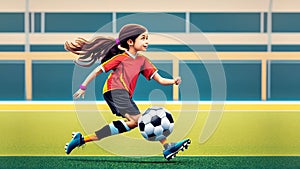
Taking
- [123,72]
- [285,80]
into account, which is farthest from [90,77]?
[285,80]

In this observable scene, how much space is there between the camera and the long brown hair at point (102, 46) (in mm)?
3260

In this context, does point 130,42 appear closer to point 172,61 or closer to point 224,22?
point 172,61

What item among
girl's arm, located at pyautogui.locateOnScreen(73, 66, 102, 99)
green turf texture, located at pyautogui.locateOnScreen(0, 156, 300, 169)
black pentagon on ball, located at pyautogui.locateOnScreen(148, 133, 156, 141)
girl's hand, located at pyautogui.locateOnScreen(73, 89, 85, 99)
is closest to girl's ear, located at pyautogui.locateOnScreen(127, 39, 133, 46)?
girl's arm, located at pyautogui.locateOnScreen(73, 66, 102, 99)

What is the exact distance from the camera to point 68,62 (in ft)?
11.9

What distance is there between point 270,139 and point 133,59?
83 cm

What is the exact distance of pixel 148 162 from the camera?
3.26 meters

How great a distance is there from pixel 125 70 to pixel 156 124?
0.86 ft

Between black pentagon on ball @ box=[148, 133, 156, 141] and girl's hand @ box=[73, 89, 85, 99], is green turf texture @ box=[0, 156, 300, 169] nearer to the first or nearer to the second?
black pentagon on ball @ box=[148, 133, 156, 141]

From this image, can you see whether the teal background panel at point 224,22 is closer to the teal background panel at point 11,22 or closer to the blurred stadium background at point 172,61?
the blurred stadium background at point 172,61

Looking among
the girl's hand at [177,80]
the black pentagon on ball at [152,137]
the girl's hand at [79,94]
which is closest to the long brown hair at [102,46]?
the girl's hand at [79,94]

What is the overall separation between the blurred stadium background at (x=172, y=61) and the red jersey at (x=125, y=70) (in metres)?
0.07

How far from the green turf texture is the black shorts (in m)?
0.20

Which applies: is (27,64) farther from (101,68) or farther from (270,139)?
(270,139)

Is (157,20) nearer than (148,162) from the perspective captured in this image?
No
